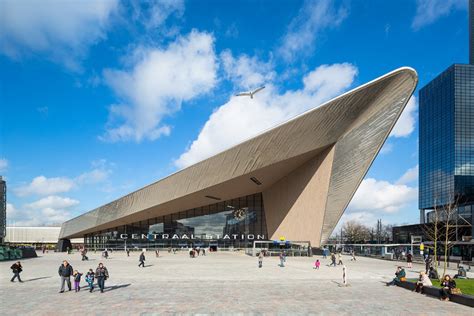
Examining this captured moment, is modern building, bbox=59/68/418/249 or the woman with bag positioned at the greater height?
modern building, bbox=59/68/418/249

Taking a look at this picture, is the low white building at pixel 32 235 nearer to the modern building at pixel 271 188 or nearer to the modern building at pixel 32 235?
the modern building at pixel 32 235

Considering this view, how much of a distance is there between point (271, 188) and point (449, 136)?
6710cm

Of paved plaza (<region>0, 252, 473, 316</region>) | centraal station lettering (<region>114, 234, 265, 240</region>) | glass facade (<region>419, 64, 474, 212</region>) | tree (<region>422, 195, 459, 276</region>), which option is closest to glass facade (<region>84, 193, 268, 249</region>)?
centraal station lettering (<region>114, 234, 265, 240</region>)

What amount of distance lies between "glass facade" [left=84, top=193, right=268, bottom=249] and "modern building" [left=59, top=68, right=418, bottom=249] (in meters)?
Answer: 0.12

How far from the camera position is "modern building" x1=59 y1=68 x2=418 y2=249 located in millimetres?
29422

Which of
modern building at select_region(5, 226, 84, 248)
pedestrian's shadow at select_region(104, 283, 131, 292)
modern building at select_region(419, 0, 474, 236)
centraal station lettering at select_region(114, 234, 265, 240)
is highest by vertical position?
modern building at select_region(419, 0, 474, 236)

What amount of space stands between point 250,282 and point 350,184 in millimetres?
18434

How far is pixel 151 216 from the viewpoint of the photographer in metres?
47.9

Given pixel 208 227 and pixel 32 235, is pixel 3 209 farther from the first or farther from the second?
pixel 208 227

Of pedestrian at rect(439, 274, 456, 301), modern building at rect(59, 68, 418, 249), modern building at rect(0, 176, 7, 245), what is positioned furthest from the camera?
modern building at rect(0, 176, 7, 245)

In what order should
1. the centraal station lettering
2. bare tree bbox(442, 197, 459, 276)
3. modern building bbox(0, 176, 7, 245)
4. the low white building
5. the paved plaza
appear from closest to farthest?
1. the paved plaza
2. bare tree bbox(442, 197, 459, 276)
3. the centraal station lettering
4. modern building bbox(0, 176, 7, 245)
5. the low white building

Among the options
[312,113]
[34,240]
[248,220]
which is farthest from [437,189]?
[34,240]

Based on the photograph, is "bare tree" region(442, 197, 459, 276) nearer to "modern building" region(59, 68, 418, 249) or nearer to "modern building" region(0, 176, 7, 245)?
"modern building" region(59, 68, 418, 249)

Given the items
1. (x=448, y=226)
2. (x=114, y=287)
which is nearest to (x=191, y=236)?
(x=114, y=287)
